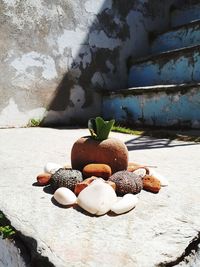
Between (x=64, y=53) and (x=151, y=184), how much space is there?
2980 millimetres

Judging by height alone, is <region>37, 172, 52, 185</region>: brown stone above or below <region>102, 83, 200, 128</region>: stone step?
below

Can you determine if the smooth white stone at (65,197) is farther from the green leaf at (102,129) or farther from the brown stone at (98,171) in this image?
the green leaf at (102,129)

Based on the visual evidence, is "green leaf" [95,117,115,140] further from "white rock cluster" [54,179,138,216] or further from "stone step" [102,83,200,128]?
"stone step" [102,83,200,128]

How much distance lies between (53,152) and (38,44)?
2.02 meters

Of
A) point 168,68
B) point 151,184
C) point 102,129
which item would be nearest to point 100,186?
point 151,184

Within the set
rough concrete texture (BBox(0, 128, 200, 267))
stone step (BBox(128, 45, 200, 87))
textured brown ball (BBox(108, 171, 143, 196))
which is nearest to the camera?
rough concrete texture (BBox(0, 128, 200, 267))

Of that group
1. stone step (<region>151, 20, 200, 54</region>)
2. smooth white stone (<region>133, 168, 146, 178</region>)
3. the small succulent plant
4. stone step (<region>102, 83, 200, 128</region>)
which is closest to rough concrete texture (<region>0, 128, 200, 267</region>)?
smooth white stone (<region>133, 168, 146, 178</region>)

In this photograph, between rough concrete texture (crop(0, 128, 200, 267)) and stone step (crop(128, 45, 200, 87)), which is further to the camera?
stone step (crop(128, 45, 200, 87))

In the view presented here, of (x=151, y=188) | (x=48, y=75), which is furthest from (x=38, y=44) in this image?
(x=151, y=188)

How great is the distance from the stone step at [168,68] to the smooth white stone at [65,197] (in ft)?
9.10

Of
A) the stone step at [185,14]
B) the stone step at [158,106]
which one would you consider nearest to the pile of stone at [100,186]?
the stone step at [158,106]

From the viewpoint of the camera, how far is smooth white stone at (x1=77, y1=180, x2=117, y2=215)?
1035 mm

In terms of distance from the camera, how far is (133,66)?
4422 millimetres

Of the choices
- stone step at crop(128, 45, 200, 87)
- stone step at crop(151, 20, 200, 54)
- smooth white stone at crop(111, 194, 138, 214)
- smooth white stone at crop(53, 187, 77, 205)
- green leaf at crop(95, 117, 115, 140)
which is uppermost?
stone step at crop(151, 20, 200, 54)
